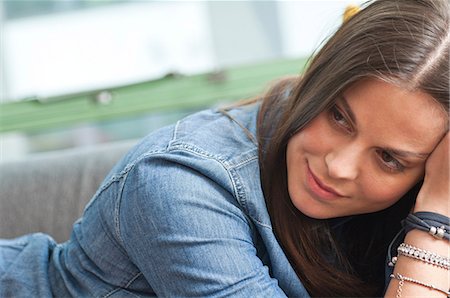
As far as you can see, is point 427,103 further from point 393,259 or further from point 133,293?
point 133,293

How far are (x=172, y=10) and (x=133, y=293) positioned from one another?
1115mm

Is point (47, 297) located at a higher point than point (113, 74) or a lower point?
lower

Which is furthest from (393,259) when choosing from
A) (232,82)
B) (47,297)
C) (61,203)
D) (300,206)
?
(232,82)

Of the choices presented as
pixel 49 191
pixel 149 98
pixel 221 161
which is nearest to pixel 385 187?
pixel 221 161

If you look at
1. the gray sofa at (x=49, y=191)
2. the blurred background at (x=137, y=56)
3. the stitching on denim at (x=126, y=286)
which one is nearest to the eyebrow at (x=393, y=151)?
the stitching on denim at (x=126, y=286)

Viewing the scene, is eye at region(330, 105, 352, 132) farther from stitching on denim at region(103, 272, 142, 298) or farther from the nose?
stitching on denim at region(103, 272, 142, 298)

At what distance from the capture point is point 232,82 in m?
2.06

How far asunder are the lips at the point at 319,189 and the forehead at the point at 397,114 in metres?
0.12

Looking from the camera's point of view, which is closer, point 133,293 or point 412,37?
point 412,37

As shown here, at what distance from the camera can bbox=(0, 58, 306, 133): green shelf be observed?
6.71ft

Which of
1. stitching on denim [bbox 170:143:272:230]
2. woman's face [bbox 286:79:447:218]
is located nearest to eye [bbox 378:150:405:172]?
woman's face [bbox 286:79:447:218]

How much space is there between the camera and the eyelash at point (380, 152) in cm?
106

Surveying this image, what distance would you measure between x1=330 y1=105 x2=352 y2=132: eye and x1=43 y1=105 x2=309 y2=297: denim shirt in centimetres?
15

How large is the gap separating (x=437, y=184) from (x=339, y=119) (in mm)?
185
